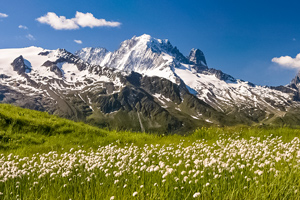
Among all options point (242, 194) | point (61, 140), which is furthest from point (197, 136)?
point (242, 194)

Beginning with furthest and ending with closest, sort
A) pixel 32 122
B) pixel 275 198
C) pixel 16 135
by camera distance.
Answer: pixel 32 122 < pixel 16 135 < pixel 275 198

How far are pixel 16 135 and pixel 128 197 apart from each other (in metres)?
11.7

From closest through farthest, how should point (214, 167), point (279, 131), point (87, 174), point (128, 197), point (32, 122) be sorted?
point (128, 197) → point (214, 167) → point (87, 174) → point (279, 131) → point (32, 122)

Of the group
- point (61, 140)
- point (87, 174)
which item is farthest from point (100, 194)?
point (61, 140)

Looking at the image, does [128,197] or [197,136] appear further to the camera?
[197,136]

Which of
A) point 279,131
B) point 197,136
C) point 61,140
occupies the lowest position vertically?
point 61,140

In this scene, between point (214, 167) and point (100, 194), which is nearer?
point (100, 194)

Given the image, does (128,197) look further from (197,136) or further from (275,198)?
(197,136)

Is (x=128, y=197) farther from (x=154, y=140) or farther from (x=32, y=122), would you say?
(x=32, y=122)

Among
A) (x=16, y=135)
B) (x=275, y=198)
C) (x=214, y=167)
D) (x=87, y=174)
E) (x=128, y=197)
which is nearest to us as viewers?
(x=275, y=198)

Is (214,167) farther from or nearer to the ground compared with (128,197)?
farther from the ground

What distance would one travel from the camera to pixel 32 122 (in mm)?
15477

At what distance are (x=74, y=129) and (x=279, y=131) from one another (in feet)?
39.7

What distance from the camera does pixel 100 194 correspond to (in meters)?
4.33
